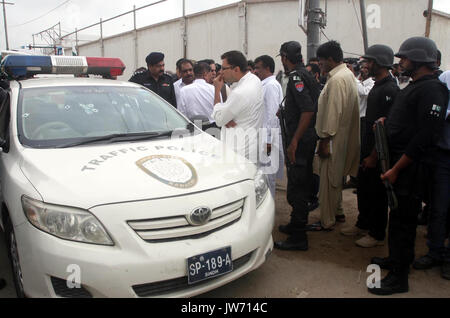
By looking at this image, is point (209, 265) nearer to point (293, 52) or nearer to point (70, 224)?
point (70, 224)

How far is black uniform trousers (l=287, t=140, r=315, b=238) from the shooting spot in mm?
3258

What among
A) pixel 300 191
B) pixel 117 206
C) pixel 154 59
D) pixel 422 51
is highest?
pixel 154 59

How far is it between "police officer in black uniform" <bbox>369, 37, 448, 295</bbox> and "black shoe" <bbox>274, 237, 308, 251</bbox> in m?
0.78

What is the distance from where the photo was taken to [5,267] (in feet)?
9.81

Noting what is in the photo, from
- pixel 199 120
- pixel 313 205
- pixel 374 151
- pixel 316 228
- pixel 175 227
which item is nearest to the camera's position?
pixel 175 227

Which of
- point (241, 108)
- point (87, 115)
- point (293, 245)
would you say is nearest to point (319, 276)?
point (293, 245)

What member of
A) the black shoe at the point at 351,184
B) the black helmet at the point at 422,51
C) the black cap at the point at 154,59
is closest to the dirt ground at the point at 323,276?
the black helmet at the point at 422,51

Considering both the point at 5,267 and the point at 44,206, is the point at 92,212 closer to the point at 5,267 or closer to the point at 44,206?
the point at 44,206

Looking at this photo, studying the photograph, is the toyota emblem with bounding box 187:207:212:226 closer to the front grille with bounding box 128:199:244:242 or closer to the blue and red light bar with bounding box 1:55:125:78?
the front grille with bounding box 128:199:244:242

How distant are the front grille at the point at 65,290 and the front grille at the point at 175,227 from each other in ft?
1.39

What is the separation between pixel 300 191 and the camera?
129 inches

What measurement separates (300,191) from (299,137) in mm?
491

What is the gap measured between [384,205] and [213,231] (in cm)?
191
